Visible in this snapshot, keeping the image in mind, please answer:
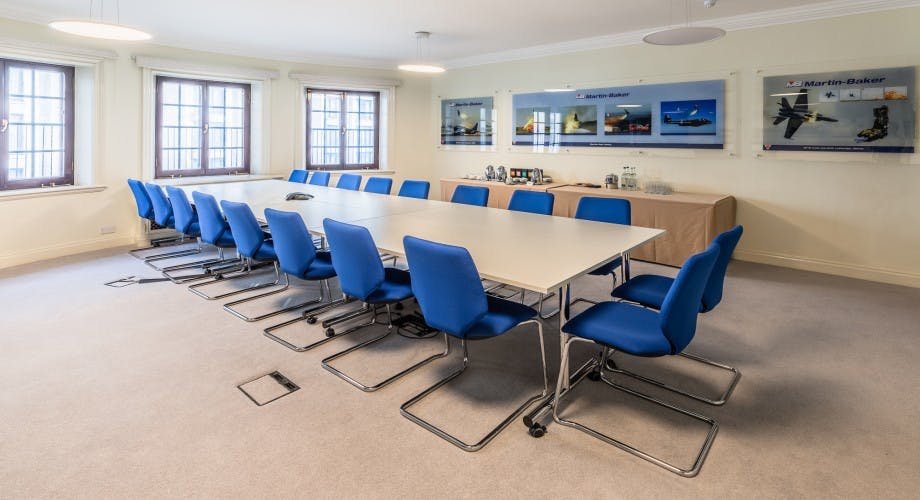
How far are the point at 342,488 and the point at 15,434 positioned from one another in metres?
1.52

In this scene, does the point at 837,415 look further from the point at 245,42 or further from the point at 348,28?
the point at 245,42

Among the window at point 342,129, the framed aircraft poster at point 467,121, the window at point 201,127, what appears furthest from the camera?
the window at point 342,129

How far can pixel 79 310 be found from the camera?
401cm

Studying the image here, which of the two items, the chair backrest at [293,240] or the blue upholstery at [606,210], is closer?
the chair backrest at [293,240]

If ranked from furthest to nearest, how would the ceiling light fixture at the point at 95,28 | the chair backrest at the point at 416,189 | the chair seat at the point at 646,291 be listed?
the chair backrest at the point at 416,189 < the ceiling light fixture at the point at 95,28 < the chair seat at the point at 646,291

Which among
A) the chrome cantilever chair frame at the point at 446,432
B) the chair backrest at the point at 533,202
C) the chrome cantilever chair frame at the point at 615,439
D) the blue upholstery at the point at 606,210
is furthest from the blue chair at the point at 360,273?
the chair backrest at the point at 533,202

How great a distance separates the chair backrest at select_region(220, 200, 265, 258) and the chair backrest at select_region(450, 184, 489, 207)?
1.99m

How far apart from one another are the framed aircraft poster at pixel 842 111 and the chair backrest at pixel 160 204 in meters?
6.03

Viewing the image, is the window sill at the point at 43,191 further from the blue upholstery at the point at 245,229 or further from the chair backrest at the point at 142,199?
the blue upholstery at the point at 245,229

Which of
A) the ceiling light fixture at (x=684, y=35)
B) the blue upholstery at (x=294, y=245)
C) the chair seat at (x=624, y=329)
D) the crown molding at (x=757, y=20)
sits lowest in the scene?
the chair seat at (x=624, y=329)

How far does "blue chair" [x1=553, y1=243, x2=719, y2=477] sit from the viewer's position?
2234mm

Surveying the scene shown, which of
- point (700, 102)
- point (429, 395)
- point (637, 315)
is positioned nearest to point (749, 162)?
point (700, 102)

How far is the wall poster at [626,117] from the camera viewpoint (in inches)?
230

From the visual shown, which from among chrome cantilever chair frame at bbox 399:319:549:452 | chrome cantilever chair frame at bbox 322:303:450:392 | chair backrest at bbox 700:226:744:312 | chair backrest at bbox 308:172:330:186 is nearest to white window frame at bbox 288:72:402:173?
chair backrest at bbox 308:172:330:186
